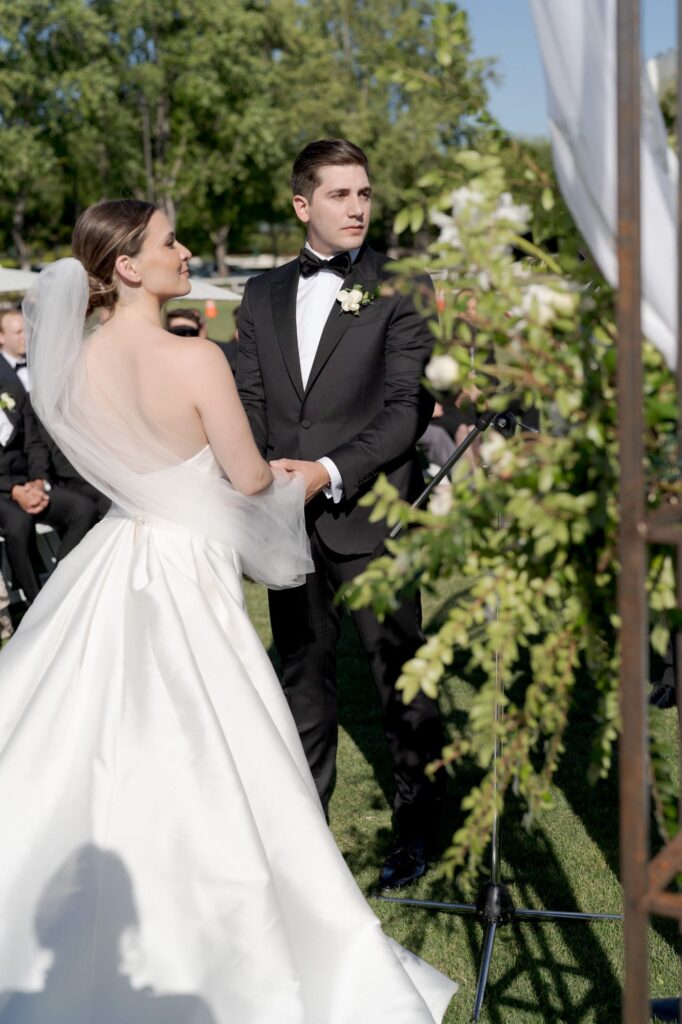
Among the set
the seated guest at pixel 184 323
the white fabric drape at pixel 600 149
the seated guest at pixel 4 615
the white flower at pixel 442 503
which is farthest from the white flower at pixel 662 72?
the seated guest at pixel 184 323

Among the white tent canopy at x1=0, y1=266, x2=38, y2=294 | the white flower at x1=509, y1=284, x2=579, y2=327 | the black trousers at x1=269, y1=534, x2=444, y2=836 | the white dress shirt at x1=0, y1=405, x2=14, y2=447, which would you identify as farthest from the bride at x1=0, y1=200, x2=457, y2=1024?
the white tent canopy at x1=0, y1=266, x2=38, y2=294

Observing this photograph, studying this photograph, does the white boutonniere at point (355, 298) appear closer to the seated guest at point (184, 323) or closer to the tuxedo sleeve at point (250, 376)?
the tuxedo sleeve at point (250, 376)

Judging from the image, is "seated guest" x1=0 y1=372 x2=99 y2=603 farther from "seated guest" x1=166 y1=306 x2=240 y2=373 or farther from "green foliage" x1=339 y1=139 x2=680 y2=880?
Answer: "green foliage" x1=339 y1=139 x2=680 y2=880

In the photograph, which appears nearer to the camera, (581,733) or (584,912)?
(584,912)

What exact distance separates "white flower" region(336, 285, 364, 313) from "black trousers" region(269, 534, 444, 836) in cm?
84

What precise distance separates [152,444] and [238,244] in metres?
78.6

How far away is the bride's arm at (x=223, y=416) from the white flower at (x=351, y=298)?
718mm

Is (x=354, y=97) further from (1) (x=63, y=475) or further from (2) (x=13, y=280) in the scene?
(1) (x=63, y=475)

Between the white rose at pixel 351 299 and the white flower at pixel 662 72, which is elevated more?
the white flower at pixel 662 72

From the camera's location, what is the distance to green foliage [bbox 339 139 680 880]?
1969 millimetres

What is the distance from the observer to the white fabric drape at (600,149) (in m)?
1.94

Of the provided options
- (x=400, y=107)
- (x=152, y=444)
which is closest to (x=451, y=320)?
(x=152, y=444)

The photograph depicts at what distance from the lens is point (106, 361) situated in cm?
370

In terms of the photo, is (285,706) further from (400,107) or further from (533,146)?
(400,107)
